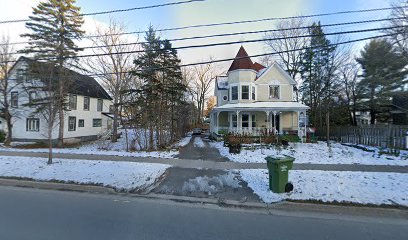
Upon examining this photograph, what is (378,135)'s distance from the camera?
1391 cm

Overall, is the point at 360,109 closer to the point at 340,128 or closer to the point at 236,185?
the point at 340,128

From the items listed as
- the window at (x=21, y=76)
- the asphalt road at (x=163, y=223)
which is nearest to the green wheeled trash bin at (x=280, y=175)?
the asphalt road at (x=163, y=223)

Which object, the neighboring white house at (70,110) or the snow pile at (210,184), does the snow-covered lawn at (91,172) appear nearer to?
the snow pile at (210,184)

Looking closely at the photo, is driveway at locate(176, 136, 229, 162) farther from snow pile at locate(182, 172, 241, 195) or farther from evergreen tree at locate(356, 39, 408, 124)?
evergreen tree at locate(356, 39, 408, 124)

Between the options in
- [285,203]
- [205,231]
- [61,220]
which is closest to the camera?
[205,231]

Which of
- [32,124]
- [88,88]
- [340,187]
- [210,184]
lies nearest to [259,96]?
[340,187]

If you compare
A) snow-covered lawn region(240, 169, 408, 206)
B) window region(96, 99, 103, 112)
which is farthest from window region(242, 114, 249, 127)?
window region(96, 99, 103, 112)

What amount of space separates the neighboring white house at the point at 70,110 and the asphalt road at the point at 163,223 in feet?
51.0

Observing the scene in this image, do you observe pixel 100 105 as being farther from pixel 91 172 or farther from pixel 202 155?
pixel 91 172

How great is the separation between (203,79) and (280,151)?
44.1 m

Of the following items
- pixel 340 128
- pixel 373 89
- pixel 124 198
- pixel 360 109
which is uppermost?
pixel 373 89

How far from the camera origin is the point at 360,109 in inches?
1209

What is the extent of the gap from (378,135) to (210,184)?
13109 mm

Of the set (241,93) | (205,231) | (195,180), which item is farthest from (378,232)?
(241,93)
